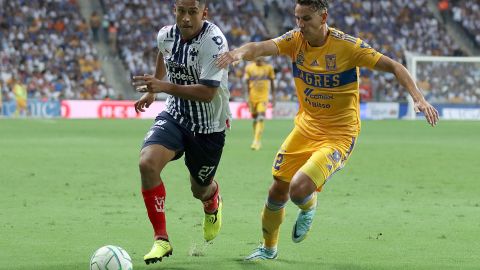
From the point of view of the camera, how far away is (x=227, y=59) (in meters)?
7.27

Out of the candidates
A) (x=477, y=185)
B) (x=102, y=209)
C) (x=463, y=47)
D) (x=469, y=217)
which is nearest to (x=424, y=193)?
(x=477, y=185)

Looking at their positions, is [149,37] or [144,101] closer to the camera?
[144,101]

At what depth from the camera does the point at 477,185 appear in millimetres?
14391

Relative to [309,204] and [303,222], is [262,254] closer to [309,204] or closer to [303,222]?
[303,222]

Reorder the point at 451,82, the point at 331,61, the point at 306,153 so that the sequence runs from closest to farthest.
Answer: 1. the point at 331,61
2. the point at 306,153
3. the point at 451,82

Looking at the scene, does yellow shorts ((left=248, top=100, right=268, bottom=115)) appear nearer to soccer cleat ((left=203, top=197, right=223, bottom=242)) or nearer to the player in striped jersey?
soccer cleat ((left=203, top=197, right=223, bottom=242))

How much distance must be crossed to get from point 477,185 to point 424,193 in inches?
59.7

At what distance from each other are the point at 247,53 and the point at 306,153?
110 centimetres

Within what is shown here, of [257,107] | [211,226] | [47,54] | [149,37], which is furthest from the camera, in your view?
[149,37]

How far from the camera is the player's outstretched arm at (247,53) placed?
726cm

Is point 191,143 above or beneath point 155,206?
above

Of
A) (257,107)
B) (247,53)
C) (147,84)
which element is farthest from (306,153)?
(257,107)

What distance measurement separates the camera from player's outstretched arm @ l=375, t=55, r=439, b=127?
7.16m

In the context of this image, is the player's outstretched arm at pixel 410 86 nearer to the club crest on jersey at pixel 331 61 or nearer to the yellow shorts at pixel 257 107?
the club crest on jersey at pixel 331 61
